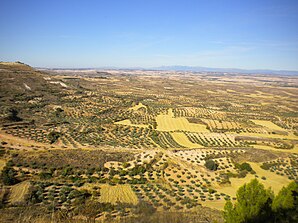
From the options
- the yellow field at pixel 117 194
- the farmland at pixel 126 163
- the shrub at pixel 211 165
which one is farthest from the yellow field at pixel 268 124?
the yellow field at pixel 117 194

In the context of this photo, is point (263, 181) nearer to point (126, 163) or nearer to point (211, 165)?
point (211, 165)

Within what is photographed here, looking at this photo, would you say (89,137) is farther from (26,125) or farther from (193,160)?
(193,160)

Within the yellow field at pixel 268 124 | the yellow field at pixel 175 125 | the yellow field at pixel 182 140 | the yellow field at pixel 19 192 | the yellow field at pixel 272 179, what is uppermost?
the yellow field at pixel 19 192

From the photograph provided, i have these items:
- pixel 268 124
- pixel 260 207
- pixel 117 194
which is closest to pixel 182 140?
pixel 117 194

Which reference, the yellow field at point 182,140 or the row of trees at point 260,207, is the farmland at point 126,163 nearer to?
the yellow field at point 182,140

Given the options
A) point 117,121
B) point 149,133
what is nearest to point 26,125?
point 117,121

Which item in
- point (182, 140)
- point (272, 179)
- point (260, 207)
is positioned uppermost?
point (260, 207)
